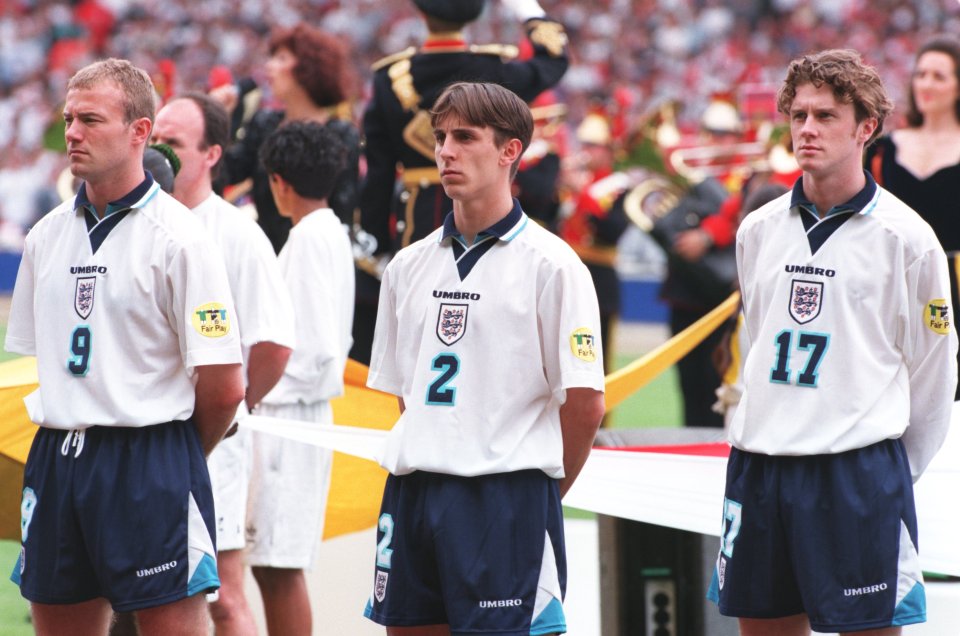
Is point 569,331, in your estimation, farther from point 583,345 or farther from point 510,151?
point 510,151

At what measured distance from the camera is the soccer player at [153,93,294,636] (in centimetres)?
471

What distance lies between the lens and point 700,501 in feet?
15.7

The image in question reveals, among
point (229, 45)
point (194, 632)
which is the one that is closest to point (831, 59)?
point (194, 632)

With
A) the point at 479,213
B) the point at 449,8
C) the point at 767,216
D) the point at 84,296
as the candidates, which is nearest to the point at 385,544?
the point at 479,213

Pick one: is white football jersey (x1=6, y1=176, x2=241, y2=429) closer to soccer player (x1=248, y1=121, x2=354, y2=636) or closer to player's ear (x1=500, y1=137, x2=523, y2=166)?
player's ear (x1=500, y1=137, x2=523, y2=166)

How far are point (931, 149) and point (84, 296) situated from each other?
162 inches

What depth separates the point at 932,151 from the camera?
6.70 meters

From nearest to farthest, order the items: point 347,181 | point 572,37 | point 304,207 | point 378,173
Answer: point 304,207
point 347,181
point 378,173
point 572,37

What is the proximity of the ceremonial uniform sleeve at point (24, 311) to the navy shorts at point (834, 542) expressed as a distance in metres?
1.93

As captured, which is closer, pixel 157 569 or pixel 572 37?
pixel 157 569

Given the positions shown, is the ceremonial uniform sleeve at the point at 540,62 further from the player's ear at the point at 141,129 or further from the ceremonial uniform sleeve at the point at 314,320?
the player's ear at the point at 141,129

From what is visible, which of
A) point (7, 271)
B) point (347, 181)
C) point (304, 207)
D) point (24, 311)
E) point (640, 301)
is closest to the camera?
point (24, 311)

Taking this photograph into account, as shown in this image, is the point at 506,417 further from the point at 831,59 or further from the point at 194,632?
the point at 831,59

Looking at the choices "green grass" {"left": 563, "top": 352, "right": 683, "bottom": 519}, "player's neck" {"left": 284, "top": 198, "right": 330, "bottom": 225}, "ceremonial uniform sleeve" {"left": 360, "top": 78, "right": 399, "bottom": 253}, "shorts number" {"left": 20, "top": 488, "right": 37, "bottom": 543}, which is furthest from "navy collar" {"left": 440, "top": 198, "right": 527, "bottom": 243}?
"green grass" {"left": 563, "top": 352, "right": 683, "bottom": 519}
